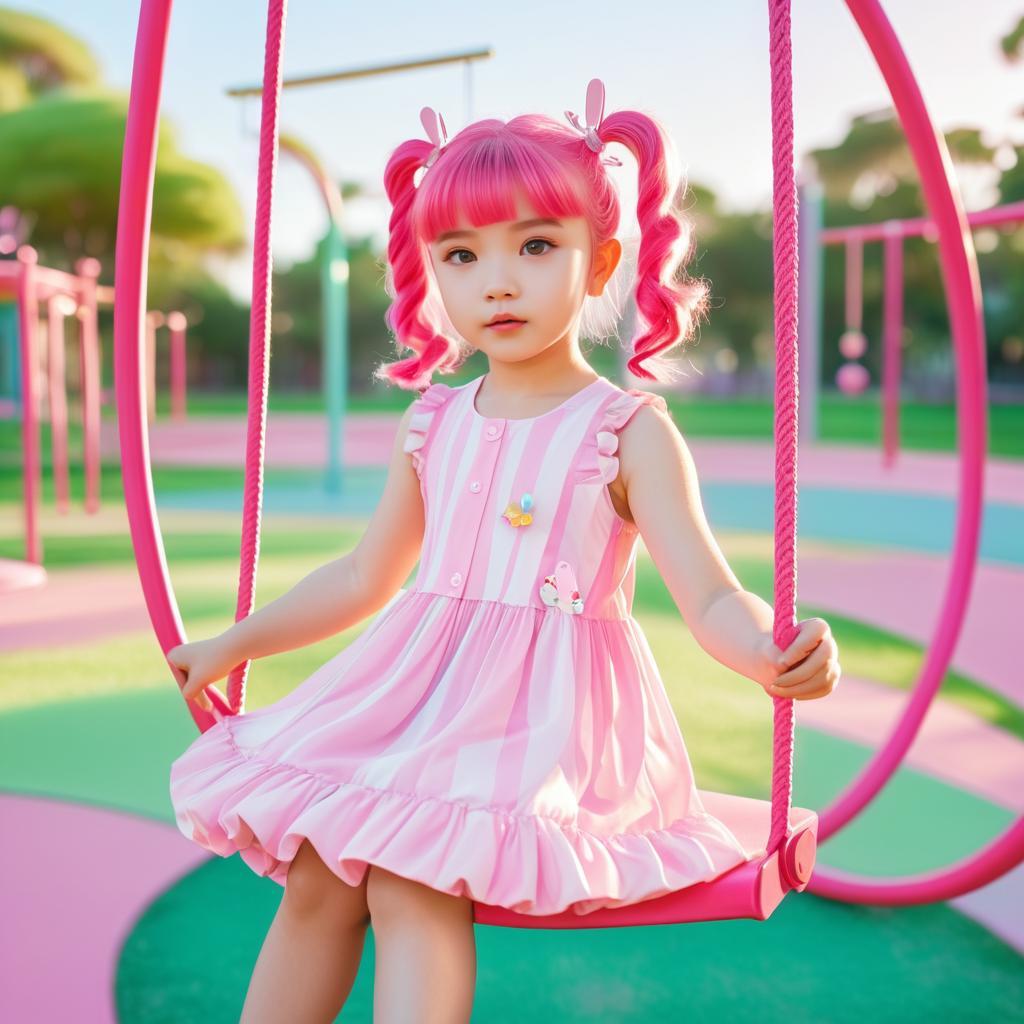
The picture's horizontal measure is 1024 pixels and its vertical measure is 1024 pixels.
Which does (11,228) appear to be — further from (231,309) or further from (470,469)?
(231,309)

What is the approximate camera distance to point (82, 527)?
225 inches

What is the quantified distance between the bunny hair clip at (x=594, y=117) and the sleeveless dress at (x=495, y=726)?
24cm

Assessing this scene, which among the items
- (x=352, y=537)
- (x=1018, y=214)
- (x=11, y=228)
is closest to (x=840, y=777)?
(x=1018, y=214)

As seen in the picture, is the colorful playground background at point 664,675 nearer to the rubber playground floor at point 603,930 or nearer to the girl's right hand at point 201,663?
the rubber playground floor at point 603,930

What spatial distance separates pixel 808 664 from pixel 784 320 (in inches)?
11.5

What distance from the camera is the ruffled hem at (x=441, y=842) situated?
1.01m

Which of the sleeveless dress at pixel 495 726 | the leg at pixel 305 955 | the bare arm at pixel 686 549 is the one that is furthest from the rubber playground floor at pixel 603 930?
the bare arm at pixel 686 549

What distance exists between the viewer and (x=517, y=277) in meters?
1.27

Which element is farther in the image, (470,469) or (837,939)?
(837,939)

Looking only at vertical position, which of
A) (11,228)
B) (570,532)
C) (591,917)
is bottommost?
(591,917)

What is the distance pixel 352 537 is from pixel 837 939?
3.98 m

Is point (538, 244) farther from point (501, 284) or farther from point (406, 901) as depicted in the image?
point (406, 901)

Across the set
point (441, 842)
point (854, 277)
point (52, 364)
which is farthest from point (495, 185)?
point (854, 277)

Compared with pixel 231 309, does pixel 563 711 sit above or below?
below
